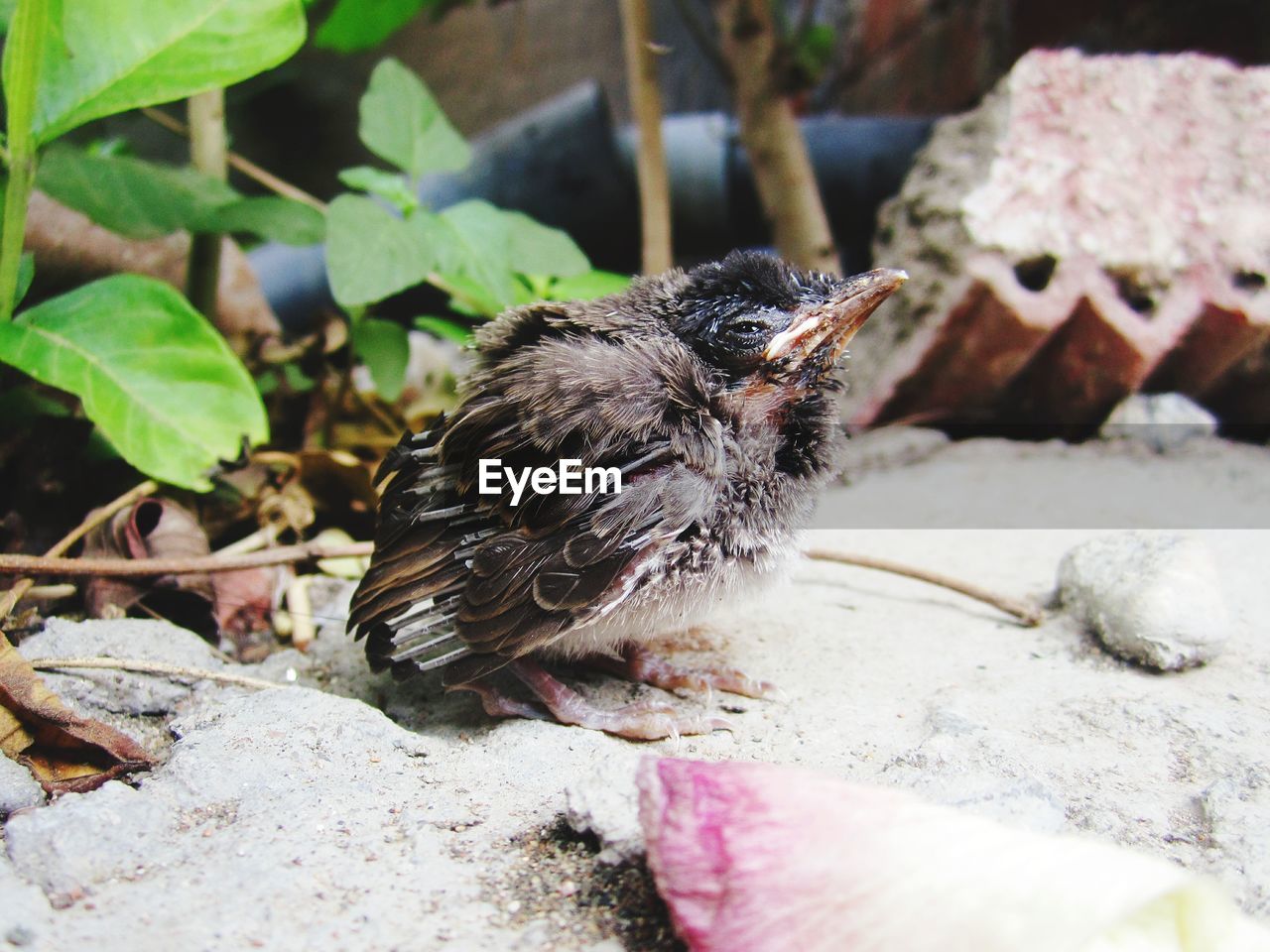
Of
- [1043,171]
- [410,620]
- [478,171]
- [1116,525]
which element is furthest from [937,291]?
[410,620]

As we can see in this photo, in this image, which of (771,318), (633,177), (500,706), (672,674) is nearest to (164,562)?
(500,706)

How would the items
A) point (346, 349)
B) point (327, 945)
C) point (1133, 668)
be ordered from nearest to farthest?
point (327, 945) → point (1133, 668) → point (346, 349)

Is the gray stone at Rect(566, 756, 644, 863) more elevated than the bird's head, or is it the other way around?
the bird's head

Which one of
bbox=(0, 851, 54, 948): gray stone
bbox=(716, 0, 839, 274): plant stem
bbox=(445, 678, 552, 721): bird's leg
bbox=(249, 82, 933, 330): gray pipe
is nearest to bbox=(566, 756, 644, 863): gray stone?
bbox=(445, 678, 552, 721): bird's leg

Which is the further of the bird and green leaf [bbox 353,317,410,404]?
green leaf [bbox 353,317,410,404]

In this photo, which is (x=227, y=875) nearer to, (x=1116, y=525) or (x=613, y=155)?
(x=1116, y=525)

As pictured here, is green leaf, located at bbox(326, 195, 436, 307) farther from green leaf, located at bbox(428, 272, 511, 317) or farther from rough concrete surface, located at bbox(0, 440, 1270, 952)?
rough concrete surface, located at bbox(0, 440, 1270, 952)
